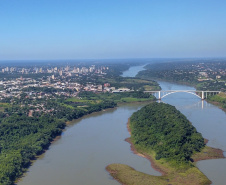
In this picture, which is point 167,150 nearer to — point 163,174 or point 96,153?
point 163,174

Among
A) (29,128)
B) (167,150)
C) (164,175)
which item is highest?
(29,128)

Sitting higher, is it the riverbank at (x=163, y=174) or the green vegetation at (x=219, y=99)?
the green vegetation at (x=219, y=99)

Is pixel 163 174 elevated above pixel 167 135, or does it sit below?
below

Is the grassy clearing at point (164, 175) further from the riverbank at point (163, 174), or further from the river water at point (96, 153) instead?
the river water at point (96, 153)

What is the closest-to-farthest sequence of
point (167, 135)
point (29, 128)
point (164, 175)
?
point (164, 175), point (167, 135), point (29, 128)

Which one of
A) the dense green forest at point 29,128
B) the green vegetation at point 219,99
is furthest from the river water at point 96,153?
the green vegetation at point 219,99

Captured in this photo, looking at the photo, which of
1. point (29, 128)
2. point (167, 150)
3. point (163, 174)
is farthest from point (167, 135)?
point (29, 128)

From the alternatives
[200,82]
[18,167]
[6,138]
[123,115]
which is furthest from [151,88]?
[18,167]

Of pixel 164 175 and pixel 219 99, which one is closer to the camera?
pixel 164 175
